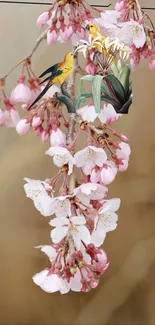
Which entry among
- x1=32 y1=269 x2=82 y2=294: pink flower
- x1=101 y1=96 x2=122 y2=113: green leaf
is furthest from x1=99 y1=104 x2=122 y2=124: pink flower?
x1=32 y1=269 x2=82 y2=294: pink flower

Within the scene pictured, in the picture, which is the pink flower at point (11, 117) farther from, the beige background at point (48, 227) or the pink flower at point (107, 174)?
the pink flower at point (107, 174)

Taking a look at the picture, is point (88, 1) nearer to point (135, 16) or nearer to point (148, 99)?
point (135, 16)

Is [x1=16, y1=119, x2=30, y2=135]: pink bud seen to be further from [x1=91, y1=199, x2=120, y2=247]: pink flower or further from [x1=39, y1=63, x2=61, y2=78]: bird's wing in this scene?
[x1=91, y1=199, x2=120, y2=247]: pink flower

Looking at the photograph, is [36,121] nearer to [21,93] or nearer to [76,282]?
[21,93]

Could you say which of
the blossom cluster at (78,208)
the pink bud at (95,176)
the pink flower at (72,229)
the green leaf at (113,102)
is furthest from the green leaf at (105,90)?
the pink flower at (72,229)

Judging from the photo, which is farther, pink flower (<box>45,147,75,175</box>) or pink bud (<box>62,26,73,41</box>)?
pink bud (<box>62,26,73,41</box>)
